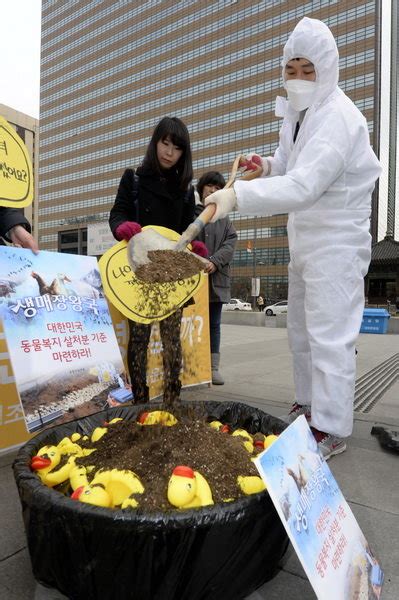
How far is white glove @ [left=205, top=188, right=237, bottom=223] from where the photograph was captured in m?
1.49

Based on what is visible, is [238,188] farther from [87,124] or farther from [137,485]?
[87,124]

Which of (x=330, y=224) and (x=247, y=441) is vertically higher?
(x=330, y=224)

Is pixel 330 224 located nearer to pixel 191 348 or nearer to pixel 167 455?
pixel 167 455

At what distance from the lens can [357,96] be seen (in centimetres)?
3388

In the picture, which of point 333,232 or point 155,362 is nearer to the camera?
point 333,232

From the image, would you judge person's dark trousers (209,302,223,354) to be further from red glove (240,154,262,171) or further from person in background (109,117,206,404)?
red glove (240,154,262,171)

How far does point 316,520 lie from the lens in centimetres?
93

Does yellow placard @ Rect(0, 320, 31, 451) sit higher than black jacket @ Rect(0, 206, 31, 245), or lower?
lower

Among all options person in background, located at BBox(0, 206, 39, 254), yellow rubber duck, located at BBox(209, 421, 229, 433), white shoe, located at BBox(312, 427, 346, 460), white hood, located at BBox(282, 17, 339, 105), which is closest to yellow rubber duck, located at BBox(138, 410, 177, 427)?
yellow rubber duck, located at BBox(209, 421, 229, 433)

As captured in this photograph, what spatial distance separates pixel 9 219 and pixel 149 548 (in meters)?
1.57

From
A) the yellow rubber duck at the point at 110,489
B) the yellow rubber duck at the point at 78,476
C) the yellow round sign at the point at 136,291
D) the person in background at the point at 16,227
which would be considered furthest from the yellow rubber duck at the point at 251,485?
the person in background at the point at 16,227

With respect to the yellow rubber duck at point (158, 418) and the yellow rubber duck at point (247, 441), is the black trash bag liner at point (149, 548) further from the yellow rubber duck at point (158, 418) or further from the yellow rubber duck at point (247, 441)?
the yellow rubber duck at point (158, 418)

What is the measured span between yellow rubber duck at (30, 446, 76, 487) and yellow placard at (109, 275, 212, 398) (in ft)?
4.60

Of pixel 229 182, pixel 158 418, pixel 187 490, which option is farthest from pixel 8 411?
pixel 229 182
